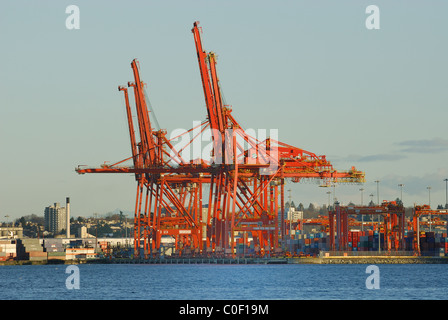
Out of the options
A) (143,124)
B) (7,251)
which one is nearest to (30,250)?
(7,251)

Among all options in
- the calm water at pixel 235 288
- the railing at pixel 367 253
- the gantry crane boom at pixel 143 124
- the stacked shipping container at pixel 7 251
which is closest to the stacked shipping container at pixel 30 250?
the stacked shipping container at pixel 7 251

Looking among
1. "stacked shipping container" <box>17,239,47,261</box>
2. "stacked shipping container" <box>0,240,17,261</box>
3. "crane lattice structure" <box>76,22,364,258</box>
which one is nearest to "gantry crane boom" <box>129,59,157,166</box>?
"crane lattice structure" <box>76,22,364,258</box>

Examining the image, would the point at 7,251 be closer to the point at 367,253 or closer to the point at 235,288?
the point at 367,253

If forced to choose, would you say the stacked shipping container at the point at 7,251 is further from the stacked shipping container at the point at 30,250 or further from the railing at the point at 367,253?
the railing at the point at 367,253

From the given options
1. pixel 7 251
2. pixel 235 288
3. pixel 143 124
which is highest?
pixel 143 124

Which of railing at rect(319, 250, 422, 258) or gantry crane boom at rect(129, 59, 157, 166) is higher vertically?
gantry crane boom at rect(129, 59, 157, 166)

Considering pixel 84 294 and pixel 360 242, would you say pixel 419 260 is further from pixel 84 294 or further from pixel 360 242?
pixel 84 294

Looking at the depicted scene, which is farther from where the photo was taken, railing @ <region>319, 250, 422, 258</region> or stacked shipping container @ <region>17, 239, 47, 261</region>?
stacked shipping container @ <region>17, 239, 47, 261</region>

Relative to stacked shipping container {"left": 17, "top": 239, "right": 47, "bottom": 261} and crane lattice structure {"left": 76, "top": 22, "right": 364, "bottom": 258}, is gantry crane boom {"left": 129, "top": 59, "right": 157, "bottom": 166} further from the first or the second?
stacked shipping container {"left": 17, "top": 239, "right": 47, "bottom": 261}

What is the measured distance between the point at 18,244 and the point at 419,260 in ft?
225

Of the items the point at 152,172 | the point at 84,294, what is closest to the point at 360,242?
the point at 152,172

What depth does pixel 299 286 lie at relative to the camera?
63.4m

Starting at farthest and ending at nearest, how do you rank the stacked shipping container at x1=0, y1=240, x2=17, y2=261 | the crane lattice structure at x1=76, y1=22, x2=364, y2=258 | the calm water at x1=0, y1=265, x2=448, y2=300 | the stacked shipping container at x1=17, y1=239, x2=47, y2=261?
the stacked shipping container at x1=17, y1=239, x2=47, y2=261, the stacked shipping container at x1=0, y1=240, x2=17, y2=261, the crane lattice structure at x1=76, y1=22, x2=364, y2=258, the calm water at x1=0, y1=265, x2=448, y2=300

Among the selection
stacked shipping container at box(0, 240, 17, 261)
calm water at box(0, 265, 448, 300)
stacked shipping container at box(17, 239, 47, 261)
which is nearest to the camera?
calm water at box(0, 265, 448, 300)
